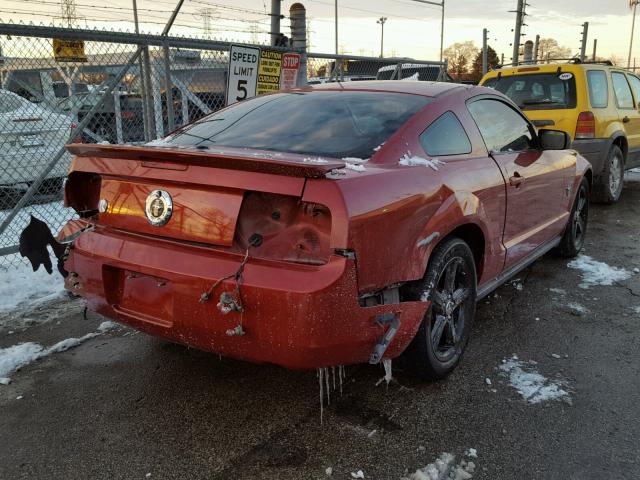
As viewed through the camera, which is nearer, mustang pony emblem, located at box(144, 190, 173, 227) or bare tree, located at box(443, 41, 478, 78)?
mustang pony emblem, located at box(144, 190, 173, 227)

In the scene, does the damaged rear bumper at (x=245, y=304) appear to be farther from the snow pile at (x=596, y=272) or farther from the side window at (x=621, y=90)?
the side window at (x=621, y=90)

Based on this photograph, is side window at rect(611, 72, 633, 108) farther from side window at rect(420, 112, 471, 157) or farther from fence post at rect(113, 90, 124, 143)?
fence post at rect(113, 90, 124, 143)

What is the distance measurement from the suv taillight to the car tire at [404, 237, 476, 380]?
5138 mm

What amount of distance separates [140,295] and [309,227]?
91cm

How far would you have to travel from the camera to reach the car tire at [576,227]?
17.4 feet

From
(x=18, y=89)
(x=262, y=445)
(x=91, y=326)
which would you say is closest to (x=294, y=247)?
(x=262, y=445)

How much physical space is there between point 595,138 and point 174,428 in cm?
689

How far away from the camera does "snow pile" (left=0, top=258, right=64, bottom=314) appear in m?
4.41

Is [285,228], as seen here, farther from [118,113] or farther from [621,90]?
[621,90]

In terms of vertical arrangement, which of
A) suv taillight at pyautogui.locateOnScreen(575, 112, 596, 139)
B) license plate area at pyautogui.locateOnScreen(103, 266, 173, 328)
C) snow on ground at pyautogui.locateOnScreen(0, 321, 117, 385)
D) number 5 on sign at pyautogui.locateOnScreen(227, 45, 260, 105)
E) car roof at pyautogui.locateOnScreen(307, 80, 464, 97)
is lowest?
snow on ground at pyautogui.locateOnScreen(0, 321, 117, 385)

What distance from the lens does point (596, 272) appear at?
5.08m

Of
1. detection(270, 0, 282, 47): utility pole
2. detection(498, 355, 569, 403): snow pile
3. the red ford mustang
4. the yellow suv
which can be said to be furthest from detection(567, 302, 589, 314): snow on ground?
detection(270, 0, 282, 47): utility pole

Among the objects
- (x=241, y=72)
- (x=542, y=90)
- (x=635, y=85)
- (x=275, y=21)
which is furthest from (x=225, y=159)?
(x=635, y=85)

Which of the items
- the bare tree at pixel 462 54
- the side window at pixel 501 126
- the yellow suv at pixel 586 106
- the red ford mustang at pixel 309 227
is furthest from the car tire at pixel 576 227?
the bare tree at pixel 462 54
